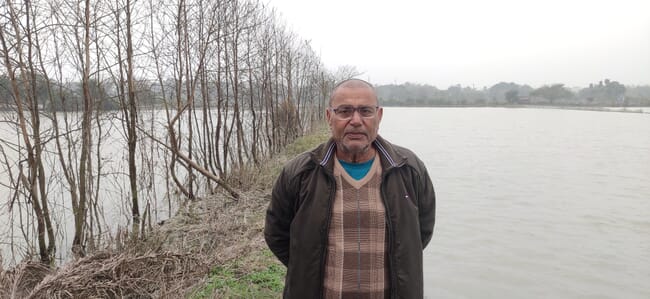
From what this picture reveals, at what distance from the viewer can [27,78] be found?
462cm

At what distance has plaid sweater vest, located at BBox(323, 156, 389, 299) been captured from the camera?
179 cm

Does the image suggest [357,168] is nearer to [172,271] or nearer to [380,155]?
[380,155]

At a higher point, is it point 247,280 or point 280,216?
point 280,216

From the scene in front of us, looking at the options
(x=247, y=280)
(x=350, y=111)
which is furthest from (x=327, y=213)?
(x=247, y=280)

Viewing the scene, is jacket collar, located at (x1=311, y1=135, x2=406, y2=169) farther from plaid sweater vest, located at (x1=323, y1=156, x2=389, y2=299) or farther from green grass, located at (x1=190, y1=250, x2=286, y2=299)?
green grass, located at (x1=190, y1=250, x2=286, y2=299)

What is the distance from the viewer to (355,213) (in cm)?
179

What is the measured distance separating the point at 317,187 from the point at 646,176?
45.2 ft

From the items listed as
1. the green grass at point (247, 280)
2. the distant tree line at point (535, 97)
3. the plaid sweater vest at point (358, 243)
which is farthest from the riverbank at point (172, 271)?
the distant tree line at point (535, 97)

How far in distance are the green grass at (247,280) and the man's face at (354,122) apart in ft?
7.83

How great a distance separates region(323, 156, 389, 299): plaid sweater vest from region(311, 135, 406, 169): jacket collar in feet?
0.41

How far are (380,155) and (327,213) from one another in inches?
14.8

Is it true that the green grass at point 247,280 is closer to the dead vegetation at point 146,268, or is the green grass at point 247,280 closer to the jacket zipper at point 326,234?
the dead vegetation at point 146,268

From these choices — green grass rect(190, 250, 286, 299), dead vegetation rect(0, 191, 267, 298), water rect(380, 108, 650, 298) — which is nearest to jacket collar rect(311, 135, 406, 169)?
green grass rect(190, 250, 286, 299)

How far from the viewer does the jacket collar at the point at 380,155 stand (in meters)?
1.85
